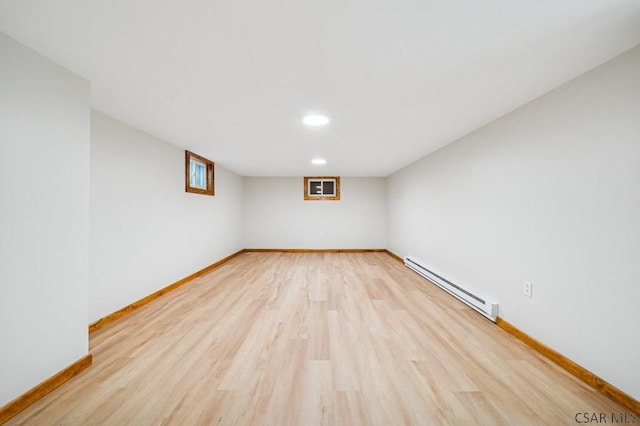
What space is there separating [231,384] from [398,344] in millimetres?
1369

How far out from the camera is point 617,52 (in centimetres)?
153

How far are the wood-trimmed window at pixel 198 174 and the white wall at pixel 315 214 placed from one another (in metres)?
2.09

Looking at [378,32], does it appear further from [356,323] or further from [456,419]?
[356,323]

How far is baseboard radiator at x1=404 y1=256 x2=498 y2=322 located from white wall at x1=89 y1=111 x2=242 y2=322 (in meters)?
4.00

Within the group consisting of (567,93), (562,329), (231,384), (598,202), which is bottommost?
(231,384)

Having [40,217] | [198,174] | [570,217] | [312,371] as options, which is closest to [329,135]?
[570,217]

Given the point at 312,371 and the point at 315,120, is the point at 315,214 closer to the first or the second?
the point at 315,120

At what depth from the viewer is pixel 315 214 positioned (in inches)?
277

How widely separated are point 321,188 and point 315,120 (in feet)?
14.5

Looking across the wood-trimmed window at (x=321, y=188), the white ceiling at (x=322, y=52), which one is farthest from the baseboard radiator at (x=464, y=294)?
the wood-trimmed window at (x=321, y=188)

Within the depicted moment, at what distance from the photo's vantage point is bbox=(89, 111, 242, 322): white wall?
249 centimetres

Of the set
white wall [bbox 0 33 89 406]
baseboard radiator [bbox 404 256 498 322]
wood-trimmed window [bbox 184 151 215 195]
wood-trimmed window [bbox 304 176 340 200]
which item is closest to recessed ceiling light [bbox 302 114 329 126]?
white wall [bbox 0 33 89 406]

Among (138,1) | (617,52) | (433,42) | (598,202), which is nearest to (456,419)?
(598,202)

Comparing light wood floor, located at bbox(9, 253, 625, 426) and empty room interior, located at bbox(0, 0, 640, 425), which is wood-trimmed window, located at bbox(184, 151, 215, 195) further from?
light wood floor, located at bbox(9, 253, 625, 426)
